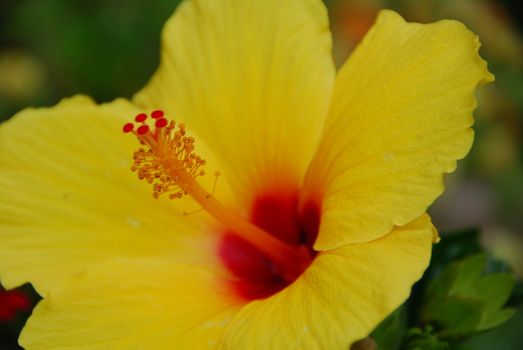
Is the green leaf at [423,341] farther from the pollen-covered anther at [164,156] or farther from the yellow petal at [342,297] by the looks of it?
the pollen-covered anther at [164,156]

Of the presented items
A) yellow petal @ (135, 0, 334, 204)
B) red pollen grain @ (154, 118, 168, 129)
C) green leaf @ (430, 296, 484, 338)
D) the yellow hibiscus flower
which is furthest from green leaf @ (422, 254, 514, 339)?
red pollen grain @ (154, 118, 168, 129)

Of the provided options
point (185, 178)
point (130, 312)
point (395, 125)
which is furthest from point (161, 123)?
point (395, 125)

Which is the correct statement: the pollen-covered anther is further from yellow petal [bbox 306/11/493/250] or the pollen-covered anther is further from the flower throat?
yellow petal [bbox 306/11/493/250]

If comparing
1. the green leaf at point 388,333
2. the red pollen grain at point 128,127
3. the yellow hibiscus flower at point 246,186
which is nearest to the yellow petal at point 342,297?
the yellow hibiscus flower at point 246,186

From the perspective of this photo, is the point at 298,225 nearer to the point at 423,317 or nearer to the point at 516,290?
the point at 423,317

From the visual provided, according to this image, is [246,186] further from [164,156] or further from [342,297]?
[342,297]

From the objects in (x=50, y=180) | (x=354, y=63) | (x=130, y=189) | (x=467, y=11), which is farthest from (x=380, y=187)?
(x=467, y=11)

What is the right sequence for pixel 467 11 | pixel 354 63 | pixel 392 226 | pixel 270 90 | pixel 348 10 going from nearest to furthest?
pixel 392 226
pixel 354 63
pixel 270 90
pixel 467 11
pixel 348 10
